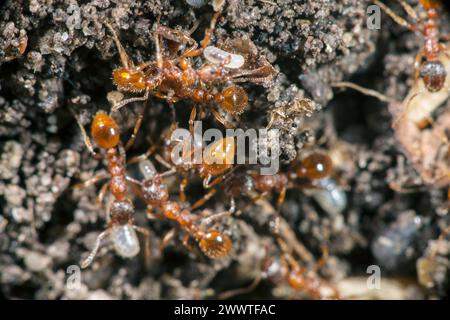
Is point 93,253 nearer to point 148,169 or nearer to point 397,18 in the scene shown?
point 148,169

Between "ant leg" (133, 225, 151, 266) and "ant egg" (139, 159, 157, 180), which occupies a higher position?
"ant egg" (139, 159, 157, 180)

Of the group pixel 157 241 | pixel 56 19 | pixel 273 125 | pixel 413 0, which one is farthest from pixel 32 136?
pixel 413 0

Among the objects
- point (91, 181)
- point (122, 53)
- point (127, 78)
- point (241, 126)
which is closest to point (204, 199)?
point (241, 126)

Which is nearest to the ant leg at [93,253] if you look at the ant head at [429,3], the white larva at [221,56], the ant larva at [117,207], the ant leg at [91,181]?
the ant larva at [117,207]

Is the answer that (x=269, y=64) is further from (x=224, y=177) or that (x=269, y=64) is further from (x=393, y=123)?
(x=393, y=123)

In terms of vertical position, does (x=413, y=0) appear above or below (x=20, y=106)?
above

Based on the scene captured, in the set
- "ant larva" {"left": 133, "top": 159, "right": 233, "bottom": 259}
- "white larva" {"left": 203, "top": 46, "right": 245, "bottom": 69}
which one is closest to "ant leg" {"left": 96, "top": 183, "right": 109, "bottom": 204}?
"ant larva" {"left": 133, "top": 159, "right": 233, "bottom": 259}

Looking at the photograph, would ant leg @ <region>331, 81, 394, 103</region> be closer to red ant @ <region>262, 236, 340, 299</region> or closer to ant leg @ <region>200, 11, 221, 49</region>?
ant leg @ <region>200, 11, 221, 49</region>
